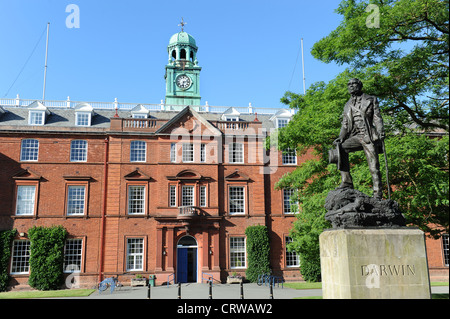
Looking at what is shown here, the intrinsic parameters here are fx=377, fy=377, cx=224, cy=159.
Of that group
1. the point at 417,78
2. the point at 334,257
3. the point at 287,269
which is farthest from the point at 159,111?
the point at 334,257

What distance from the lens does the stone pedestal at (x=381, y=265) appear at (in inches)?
267

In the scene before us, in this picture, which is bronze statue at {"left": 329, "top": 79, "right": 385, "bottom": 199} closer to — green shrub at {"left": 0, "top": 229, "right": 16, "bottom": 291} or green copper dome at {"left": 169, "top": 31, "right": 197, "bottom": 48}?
green shrub at {"left": 0, "top": 229, "right": 16, "bottom": 291}

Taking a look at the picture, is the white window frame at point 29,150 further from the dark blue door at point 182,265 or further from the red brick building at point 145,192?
the dark blue door at point 182,265

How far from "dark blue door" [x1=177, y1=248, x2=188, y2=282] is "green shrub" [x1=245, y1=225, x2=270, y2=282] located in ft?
15.4

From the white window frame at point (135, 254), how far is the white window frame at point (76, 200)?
451 centimetres

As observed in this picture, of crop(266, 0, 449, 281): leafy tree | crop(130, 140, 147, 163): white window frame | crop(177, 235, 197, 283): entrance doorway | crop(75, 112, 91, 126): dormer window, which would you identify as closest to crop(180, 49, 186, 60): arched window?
crop(75, 112, 91, 126): dormer window

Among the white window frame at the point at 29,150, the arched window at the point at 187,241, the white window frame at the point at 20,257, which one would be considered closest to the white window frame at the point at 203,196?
the arched window at the point at 187,241

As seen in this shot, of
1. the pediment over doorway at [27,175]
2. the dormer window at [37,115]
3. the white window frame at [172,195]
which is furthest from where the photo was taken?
the dormer window at [37,115]

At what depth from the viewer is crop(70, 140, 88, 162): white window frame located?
3027cm

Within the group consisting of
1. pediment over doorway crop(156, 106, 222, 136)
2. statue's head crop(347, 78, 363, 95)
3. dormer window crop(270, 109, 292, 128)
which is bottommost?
statue's head crop(347, 78, 363, 95)

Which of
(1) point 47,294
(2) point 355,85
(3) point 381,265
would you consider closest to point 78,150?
(1) point 47,294

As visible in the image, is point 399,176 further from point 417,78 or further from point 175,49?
point 175,49

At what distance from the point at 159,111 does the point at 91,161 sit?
27.1 feet

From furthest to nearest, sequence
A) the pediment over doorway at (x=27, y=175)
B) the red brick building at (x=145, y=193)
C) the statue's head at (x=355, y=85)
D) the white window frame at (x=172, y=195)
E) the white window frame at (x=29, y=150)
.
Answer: the white window frame at (x=29, y=150)
the white window frame at (x=172, y=195)
the pediment over doorway at (x=27, y=175)
the red brick building at (x=145, y=193)
the statue's head at (x=355, y=85)
